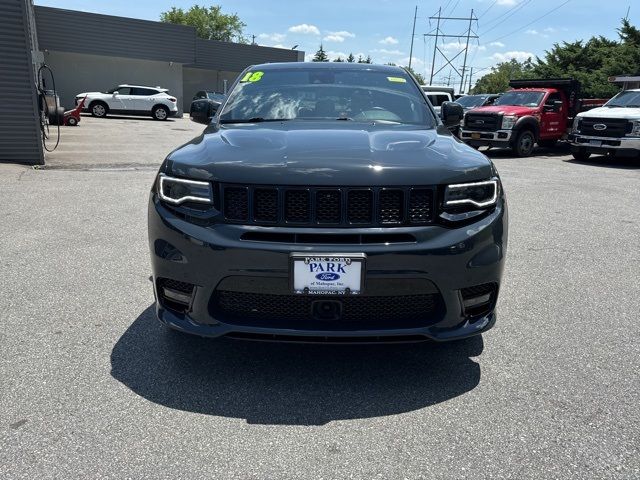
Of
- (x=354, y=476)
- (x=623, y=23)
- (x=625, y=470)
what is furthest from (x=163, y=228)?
(x=623, y=23)

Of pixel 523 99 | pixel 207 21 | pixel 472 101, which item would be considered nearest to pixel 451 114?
pixel 523 99

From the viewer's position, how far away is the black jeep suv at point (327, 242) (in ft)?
8.20

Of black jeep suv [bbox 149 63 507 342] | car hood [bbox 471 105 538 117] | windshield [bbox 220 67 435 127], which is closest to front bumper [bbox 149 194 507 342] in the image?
black jeep suv [bbox 149 63 507 342]

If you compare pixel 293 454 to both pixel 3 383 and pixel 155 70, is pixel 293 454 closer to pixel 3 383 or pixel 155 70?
pixel 3 383

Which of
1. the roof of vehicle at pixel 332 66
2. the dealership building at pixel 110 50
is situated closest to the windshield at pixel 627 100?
the roof of vehicle at pixel 332 66

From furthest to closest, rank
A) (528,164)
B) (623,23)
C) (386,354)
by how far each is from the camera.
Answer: (623,23) → (528,164) → (386,354)

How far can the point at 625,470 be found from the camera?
221 cm

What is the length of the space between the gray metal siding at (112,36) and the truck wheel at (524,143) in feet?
82.2

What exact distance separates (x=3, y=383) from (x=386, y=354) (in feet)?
6.78

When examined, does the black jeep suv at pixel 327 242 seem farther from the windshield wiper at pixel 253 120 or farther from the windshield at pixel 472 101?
the windshield at pixel 472 101

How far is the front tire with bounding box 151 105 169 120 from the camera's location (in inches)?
1101

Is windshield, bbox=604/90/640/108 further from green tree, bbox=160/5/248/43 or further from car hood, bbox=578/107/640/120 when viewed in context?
green tree, bbox=160/5/248/43

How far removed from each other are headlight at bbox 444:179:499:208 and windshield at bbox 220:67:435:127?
3.64 ft

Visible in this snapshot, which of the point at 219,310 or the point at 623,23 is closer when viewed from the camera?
the point at 219,310
